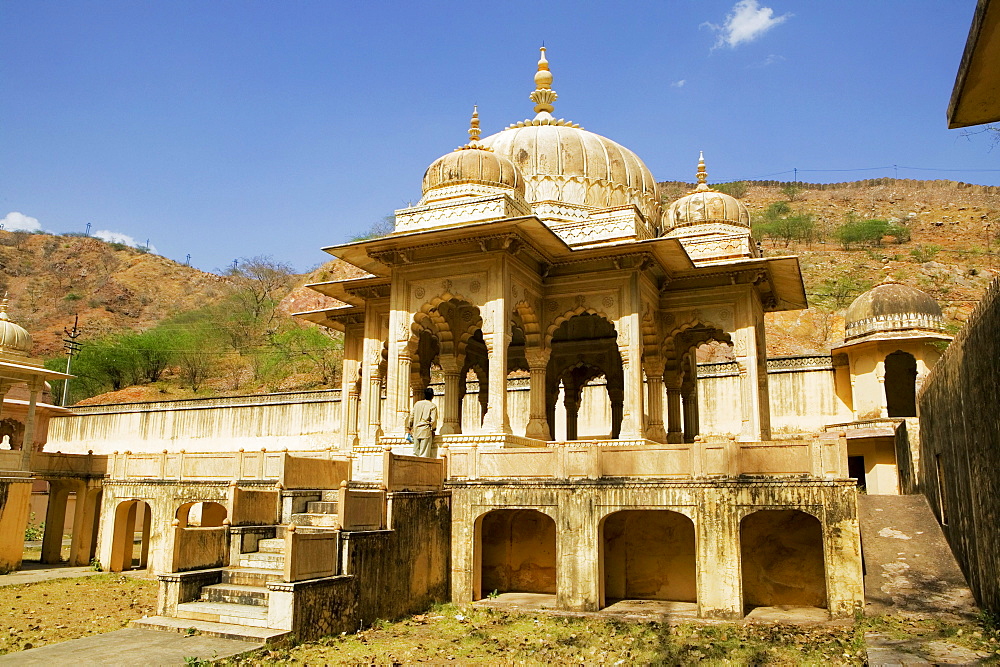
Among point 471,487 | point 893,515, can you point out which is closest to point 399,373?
point 471,487

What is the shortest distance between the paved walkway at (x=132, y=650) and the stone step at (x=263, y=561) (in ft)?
7.02

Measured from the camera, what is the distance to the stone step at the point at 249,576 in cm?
1159

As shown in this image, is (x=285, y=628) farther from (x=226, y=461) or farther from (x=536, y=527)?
(x=226, y=461)

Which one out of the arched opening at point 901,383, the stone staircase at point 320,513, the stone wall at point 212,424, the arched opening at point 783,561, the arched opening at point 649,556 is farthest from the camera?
the stone wall at point 212,424

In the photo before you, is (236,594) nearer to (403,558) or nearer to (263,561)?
(263,561)

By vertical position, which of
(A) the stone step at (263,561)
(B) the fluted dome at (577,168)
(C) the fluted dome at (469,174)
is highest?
(B) the fluted dome at (577,168)

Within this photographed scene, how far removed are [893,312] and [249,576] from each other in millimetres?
19786

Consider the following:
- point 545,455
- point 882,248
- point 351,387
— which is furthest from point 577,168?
point 882,248

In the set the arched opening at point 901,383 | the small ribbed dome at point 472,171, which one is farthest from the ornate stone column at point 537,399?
the arched opening at point 901,383

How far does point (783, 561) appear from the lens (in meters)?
13.1

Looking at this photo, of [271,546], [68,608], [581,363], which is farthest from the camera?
[581,363]

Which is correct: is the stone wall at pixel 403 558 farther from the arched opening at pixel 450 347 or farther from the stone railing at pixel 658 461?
the arched opening at pixel 450 347

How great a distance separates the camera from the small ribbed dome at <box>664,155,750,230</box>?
1948 centimetres

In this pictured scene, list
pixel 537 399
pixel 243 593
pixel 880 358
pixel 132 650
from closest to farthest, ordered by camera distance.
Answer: pixel 132 650, pixel 243 593, pixel 537 399, pixel 880 358
